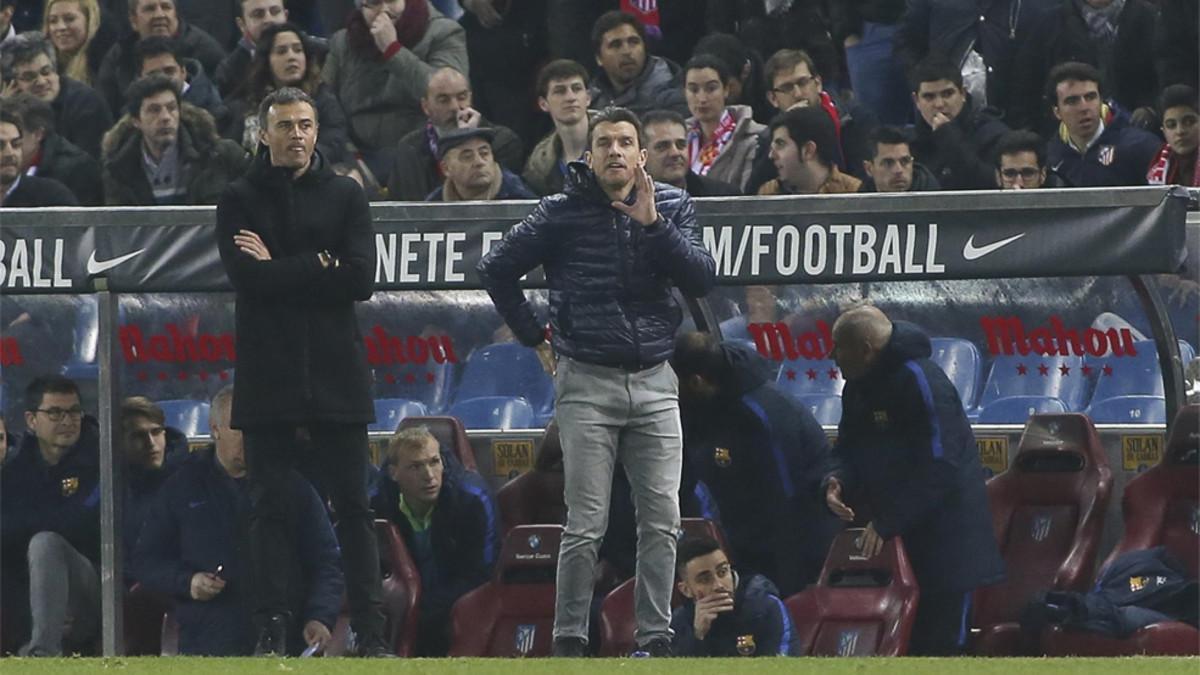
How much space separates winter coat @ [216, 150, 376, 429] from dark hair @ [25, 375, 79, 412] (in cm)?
229

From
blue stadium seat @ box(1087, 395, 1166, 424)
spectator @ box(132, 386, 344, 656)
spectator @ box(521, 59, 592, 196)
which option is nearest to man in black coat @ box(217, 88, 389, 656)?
spectator @ box(132, 386, 344, 656)

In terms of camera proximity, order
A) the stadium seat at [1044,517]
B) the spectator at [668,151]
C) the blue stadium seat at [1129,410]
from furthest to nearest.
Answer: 1. the spectator at [668,151]
2. the stadium seat at [1044,517]
3. the blue stadium seat at [1129,410]

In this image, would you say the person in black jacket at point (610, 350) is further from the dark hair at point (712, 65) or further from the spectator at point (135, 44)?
the spectator at point (135, 44)

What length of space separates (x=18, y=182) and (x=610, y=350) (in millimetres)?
5035

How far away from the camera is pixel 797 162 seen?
11328 mm

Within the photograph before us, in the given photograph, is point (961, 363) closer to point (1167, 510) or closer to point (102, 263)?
point (1167, 510)

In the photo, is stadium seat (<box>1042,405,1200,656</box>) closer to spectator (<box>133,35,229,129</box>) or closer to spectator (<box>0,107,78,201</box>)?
spectator (<box>0,107,78,201</box>)

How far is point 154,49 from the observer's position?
45.0ft

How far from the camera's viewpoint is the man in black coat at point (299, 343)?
8359 millimetres

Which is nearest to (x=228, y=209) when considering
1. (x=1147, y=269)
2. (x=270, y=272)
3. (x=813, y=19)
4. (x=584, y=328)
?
(x=270, y=272)

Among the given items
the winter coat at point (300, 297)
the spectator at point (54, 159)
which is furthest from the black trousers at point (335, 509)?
the spectator at point (54, 159)

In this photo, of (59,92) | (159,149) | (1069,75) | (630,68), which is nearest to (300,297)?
(159,149)

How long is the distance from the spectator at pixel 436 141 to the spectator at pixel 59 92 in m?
1.92

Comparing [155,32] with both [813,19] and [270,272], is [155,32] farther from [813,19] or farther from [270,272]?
[270,272]
